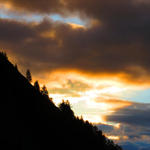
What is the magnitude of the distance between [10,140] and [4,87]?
2753 cm

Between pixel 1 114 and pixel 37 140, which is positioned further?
pixel 37 140

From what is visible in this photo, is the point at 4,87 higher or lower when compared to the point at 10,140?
higher

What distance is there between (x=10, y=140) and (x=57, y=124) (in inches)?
1419

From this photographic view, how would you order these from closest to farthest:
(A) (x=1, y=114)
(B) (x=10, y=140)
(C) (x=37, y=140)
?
(B) (x=10, y=140), (A) (x=1, y=114), (C) (x=37, y=140)

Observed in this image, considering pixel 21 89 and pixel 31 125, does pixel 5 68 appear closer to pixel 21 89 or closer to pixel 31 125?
pixel 21 89

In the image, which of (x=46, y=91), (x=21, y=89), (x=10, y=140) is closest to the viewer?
(x=10, y=140)

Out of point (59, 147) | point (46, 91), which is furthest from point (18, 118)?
point (46, 91)

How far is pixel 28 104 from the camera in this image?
72750 mm

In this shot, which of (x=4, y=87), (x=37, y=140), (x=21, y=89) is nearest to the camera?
(x=37, y=140)

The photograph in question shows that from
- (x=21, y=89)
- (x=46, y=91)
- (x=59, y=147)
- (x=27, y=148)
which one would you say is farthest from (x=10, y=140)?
(x=46, y=91)

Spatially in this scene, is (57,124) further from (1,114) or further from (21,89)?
(1,114)

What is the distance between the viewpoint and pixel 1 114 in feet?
176

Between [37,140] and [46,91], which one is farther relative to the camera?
[46,91]

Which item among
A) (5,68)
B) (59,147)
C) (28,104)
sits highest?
(5,68)
